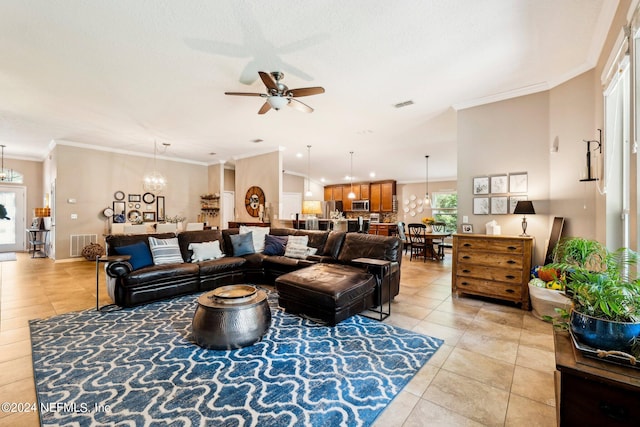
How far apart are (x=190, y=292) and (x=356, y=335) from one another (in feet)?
8.72

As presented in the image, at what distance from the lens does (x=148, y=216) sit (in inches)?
324

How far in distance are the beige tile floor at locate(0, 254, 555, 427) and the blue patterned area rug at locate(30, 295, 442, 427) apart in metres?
0.12

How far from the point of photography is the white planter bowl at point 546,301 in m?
3.11

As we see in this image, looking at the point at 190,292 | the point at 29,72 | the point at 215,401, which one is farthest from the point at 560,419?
the point at 29,72

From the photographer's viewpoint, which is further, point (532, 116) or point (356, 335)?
point (532, 116)

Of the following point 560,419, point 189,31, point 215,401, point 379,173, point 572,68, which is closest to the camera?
point 560,419

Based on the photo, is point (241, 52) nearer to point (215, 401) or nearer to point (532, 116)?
point (215, 401)

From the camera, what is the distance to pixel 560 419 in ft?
4.19

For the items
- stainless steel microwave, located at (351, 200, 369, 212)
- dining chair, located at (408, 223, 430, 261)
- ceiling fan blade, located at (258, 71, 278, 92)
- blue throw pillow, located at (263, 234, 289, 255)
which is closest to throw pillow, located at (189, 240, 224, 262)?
blue throw pillow, located at (263, 234, 289, 255)

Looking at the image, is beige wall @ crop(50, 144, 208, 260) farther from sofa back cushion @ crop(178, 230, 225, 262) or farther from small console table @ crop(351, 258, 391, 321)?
small console table @ crop(351, 258, 391, 321)

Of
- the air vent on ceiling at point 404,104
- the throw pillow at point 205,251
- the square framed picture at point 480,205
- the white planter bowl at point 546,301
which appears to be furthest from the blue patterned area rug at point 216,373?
the air vent on ceiling at point 404,104

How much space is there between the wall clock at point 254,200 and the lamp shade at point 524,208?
5.84 m

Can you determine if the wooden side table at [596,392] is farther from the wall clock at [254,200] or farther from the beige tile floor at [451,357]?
the wall clock at [254,200]

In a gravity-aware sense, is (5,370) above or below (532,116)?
below
